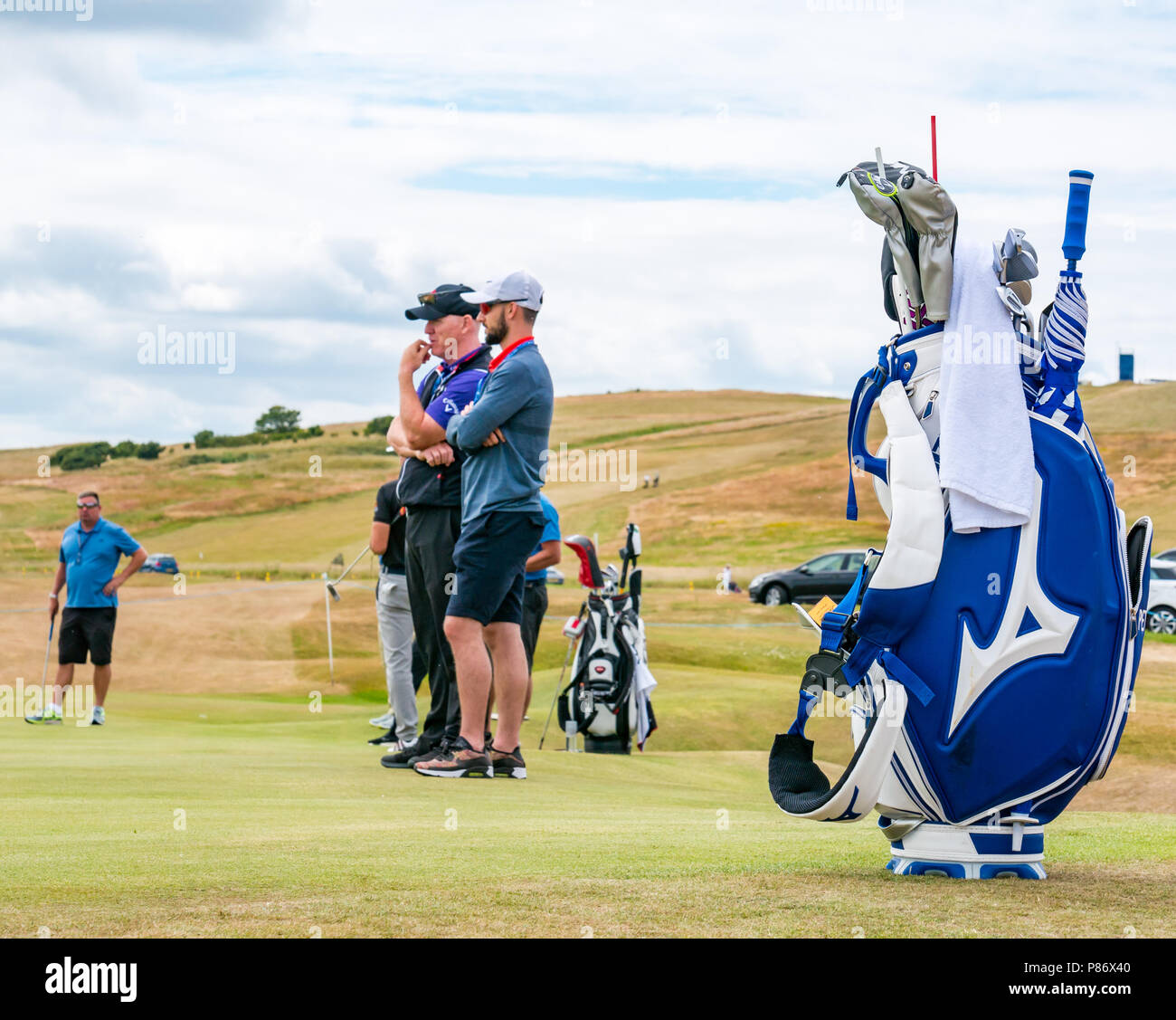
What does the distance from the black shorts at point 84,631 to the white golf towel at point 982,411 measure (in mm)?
10986

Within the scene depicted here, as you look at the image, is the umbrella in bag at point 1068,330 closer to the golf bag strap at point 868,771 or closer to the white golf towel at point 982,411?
the white golf towel at point 982,411

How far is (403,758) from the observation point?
356 inches

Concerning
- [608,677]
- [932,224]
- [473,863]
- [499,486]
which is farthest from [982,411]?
[608,677]

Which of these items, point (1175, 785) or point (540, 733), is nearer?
point (1175, 785)

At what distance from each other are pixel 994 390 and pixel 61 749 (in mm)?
8104

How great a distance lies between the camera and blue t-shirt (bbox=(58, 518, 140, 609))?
14266 mm

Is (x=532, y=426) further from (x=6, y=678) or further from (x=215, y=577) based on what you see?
(x=215, y=577)

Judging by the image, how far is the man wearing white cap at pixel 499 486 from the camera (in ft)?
25.3

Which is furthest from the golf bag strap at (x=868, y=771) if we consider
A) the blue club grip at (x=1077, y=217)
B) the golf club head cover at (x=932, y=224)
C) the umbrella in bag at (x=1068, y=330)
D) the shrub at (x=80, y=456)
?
the shrub at (x=80, y=456)

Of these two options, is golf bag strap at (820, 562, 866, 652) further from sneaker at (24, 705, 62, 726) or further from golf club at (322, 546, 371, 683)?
sneaker at (24, 705, 62, 726)

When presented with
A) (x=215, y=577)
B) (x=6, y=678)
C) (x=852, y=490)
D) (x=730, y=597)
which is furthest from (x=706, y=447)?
(x=852, y=490)

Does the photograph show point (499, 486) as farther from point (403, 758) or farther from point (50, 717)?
point (50, 717)

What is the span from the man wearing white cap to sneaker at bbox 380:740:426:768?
39.4 inches

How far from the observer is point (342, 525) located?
82.5m
